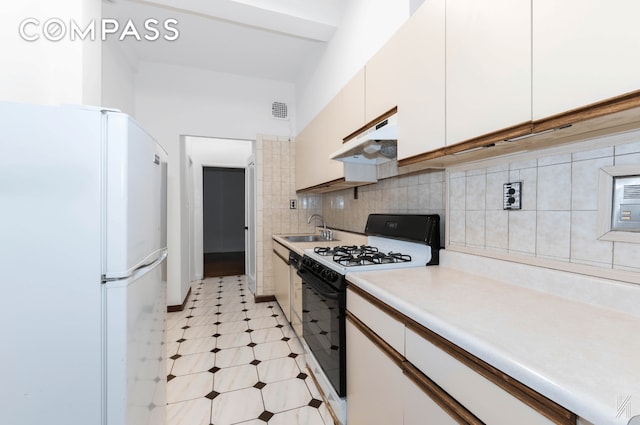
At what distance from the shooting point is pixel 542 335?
703 millimetres

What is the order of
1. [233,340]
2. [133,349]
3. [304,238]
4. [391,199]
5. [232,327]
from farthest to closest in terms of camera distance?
[304,238] → [232,327] → [233,340] → [391,199] → [133,349]

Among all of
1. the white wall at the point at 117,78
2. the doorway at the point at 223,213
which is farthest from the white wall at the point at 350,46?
the doorway at the point at 223,213

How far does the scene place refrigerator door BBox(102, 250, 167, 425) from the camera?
0.94 m

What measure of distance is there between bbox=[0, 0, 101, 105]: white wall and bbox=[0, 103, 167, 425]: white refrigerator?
71cm

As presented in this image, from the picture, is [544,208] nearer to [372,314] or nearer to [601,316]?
[601,316]

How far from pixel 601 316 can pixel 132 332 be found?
161 cm

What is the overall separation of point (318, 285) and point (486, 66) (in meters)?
1.37

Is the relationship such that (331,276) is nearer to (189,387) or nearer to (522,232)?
(522,232)

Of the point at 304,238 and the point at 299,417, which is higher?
the point at 304,238

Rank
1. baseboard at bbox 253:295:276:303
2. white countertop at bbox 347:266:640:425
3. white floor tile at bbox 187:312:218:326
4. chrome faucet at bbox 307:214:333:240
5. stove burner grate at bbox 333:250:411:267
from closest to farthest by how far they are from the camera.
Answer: white countertop at bbox 347:266:640:425 < stove burner grate at bbox 333:250:411:267 < white floor tile at bbox 187:312:218:326 < chrome faucet at bbox 307:214:333:240 < baseboard at bbox 253:295:276:303

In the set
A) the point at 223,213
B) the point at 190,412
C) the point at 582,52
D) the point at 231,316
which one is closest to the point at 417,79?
the point at 582,52

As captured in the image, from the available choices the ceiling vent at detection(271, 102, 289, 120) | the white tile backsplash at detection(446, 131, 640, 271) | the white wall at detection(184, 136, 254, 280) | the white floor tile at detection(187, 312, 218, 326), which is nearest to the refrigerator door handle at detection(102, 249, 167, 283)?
the white tile backsplash at detection(446, 131, 640, 271)

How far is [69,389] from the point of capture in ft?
2.99

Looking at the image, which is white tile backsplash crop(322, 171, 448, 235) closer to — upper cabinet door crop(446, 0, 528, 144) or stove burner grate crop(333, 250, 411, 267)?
stove burner grate crop(333, 250, 411, 267)
